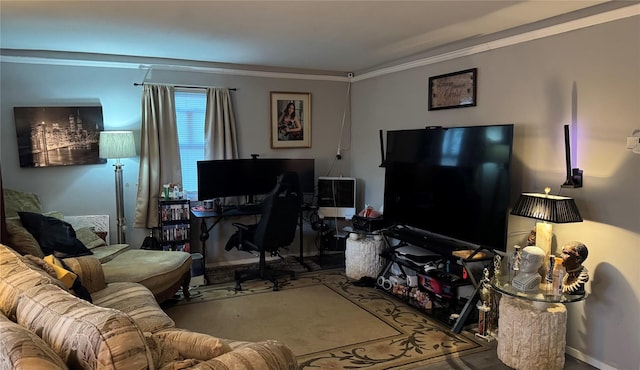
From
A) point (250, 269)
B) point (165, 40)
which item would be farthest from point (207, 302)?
point (165, 40)

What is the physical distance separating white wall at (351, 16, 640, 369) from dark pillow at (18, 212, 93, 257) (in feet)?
11.8

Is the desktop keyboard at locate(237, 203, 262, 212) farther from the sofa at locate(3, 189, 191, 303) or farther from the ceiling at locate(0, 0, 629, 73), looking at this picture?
the ceiling at locate(0, 0, 629, 73)

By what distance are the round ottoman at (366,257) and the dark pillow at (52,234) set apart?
2.53 meters

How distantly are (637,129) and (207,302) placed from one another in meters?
3.63

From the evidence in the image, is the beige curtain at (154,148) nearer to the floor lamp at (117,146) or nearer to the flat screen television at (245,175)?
the floor lamp at (117,146)

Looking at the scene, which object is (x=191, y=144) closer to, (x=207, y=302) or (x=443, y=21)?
(x=207, y=302)

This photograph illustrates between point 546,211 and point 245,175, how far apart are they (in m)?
3.26

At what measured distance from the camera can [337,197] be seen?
561cm

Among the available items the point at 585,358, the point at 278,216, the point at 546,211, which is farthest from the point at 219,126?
the point at 585,358

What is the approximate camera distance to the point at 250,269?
530cm

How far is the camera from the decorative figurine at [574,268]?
9.53 ft

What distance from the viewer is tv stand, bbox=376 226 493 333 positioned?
143 inches

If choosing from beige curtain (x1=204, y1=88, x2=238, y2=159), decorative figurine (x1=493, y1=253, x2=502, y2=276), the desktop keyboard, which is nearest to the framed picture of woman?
beige curtain (x1=204, y1=88, x2=238, y2=159)

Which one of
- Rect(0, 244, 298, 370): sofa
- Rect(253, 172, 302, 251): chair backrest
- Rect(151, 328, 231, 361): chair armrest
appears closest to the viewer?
Rect(0, 244, 298, 370): sofa
